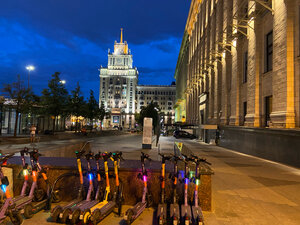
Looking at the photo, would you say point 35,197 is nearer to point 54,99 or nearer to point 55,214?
point 55,214

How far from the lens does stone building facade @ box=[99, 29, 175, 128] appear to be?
162500 millimetres

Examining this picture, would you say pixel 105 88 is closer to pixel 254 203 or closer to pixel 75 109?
pixel 75 109

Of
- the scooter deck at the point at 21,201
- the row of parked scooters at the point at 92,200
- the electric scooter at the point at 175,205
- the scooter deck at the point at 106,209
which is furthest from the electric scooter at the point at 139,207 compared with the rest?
the scooter deck at the point at 21,201

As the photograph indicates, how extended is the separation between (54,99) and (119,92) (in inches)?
5229

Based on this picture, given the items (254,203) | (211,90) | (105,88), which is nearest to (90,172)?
(254,203)

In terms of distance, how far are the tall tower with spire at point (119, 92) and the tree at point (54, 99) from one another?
406 feet

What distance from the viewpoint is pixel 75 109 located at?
135ft

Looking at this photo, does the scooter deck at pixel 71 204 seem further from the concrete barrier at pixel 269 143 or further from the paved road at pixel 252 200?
the concrete barrier at pixel 269 143

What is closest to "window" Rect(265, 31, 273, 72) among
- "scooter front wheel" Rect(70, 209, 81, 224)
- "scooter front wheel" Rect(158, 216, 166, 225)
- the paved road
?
the paved road

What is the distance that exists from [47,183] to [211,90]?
30.5 meters

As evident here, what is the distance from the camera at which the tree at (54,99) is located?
108ft

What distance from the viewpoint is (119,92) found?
165 m

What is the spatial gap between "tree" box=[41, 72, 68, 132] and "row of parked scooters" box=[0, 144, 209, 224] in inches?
1182

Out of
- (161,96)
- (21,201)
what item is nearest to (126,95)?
(161,96)
